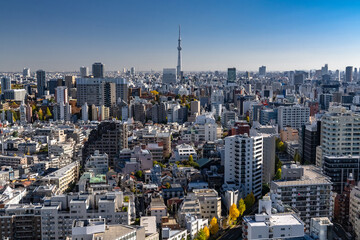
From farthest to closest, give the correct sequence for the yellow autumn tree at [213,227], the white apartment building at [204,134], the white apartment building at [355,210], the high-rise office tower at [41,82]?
the high-rise office tower at [41,82] < the white apartment building at [204,134] < the yellow autumn tree at [213,227] < the white apartment building at [355,210]

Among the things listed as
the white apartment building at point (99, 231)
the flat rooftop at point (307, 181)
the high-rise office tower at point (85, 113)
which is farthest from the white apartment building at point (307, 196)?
the high-rise office tower at point (85, 113)

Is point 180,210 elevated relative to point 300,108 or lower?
lower

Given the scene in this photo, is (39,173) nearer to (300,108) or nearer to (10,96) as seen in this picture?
(300,108)

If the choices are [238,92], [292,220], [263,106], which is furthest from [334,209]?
[238,92]

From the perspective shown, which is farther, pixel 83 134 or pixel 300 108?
pixel 300 108

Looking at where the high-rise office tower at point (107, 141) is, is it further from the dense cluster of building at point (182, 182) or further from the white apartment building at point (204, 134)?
the white apartment building at point (204, 134)

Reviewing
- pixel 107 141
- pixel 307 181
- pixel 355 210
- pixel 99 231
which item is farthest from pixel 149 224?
pixel 107 141
